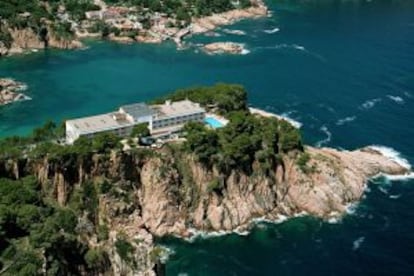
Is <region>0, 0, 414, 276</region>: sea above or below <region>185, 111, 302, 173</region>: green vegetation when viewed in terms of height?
below

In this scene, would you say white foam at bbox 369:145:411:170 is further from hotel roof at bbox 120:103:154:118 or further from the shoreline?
hotel roof at bbox 120:103:154:118

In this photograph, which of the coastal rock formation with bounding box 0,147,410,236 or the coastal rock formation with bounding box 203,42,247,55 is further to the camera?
the coastal rock formation with bounding box 203,42,247,55

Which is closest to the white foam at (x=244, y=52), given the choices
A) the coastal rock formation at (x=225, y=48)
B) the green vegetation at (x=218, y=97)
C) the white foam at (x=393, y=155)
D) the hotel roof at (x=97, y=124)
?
the coastal rock formation at (x=225, y=48)

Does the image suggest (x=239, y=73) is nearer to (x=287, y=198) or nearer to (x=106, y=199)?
(x=287, y=198)

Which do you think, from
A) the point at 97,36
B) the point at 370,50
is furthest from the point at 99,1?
the point at 370,50

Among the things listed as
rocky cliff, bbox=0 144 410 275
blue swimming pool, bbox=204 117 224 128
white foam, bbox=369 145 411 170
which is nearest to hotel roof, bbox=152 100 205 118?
blue swimming pool, bbox=204 117 224 128

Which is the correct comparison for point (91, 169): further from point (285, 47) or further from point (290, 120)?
point (285, 47)
